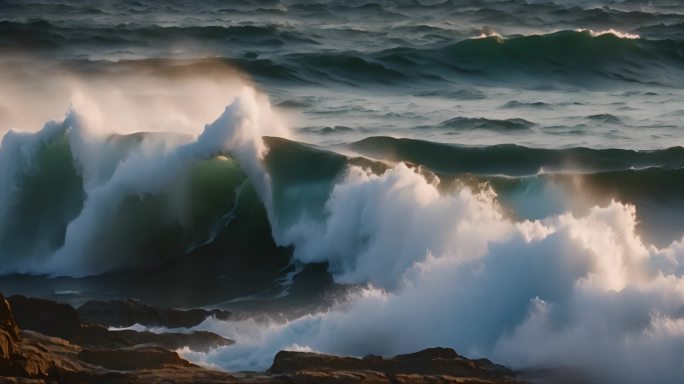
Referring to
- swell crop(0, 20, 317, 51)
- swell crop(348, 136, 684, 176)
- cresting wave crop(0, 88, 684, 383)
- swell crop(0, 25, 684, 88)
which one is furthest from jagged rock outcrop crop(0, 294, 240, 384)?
swell crop(0, 20, 317, 51)

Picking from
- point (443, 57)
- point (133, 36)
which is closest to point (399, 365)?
point (443, 57)

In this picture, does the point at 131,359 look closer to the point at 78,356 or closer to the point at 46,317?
the point at 78,356

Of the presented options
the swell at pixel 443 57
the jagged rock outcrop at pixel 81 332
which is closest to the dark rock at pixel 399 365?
the jagged rock outcrop at pixel 81 332

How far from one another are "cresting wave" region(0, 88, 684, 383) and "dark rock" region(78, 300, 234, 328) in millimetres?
325

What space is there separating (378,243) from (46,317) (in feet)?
19.2

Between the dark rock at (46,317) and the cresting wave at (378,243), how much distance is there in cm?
123

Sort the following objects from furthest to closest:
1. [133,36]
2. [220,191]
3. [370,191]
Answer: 1. [133,36]
2. [220,191]
3. [370,191]

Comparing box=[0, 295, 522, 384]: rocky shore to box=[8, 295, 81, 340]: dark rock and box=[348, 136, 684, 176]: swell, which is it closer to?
box=[8, 295, 81, 340]: dark rock

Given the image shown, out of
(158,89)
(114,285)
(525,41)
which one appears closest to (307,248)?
(114,285)

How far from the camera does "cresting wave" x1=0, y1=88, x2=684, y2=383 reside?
467 inches

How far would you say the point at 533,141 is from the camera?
22.5 m

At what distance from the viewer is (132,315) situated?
13.3m

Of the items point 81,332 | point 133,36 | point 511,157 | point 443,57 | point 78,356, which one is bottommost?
point 78,356

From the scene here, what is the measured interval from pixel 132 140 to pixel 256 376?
10.5 metres
